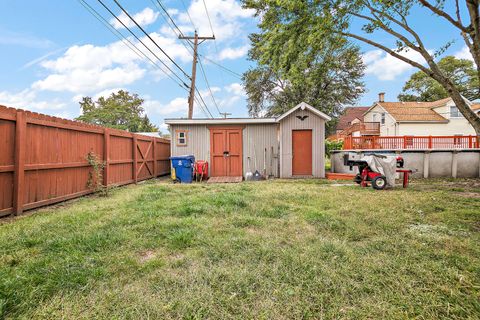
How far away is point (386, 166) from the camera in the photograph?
733 centimetres

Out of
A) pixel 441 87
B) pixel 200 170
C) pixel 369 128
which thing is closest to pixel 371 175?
→ pixel 200 170

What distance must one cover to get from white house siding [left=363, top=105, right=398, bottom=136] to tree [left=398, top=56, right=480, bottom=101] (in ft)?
21.1

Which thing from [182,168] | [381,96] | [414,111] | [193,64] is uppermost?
[381,96]

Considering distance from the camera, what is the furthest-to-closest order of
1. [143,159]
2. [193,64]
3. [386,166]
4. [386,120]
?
[386,120] → [193,64] → [143,159] → [386,166]

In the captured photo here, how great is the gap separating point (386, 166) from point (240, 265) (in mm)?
6652

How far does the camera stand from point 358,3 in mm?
5227

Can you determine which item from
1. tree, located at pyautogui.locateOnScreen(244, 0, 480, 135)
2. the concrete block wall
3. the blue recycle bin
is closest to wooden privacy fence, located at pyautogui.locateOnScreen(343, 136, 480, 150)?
the concrete block wall

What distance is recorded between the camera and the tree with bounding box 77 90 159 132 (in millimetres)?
40934

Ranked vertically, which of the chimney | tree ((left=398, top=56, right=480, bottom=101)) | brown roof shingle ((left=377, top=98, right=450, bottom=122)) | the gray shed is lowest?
the gray shed

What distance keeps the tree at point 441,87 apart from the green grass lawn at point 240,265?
30.9 meters

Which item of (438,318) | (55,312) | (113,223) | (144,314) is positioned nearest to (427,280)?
(438,318)

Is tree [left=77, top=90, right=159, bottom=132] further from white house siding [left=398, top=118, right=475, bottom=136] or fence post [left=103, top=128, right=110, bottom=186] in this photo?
white house siding [left=398, top=118, right=475, bottom=136]

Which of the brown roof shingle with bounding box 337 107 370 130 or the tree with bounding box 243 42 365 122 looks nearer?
the tree with bounding box 243 42 365 122

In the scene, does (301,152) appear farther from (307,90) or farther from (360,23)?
(307,90)
